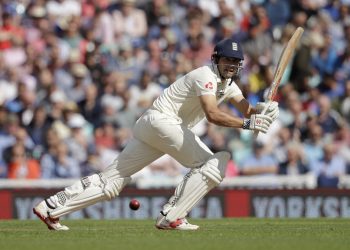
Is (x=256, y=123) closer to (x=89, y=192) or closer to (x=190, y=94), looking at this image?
(x=190, y=94)

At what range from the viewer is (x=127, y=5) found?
669 inches

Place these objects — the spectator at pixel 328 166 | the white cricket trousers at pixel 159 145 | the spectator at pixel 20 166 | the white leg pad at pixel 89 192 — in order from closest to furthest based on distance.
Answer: the white cricket trousers at pixel 159 145 → the white leg pad at pixel 89 192 → the spectator at pixel 20 166 → the spectator at pixel 328 166

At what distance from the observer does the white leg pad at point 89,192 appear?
9.33 metres

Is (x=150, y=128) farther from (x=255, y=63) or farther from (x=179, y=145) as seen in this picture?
(x=255, y=63)

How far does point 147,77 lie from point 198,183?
22.7 feet

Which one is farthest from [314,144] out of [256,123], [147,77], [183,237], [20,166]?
[183,237]

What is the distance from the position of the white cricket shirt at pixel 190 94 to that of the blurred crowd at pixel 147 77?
5.13m

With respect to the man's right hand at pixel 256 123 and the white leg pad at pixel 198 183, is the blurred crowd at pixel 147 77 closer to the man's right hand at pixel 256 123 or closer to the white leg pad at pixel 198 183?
the white leg pad at pixel 198 183

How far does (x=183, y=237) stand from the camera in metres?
8.39

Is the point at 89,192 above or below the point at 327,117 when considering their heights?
below

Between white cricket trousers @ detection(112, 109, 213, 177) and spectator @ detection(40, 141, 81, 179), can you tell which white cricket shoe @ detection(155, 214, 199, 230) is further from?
spectator @ detection(40, 141, 81, 179)

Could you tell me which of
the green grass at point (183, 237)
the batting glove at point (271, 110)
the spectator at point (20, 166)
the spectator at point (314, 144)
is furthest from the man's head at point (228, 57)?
the spectator at point (314, 144)

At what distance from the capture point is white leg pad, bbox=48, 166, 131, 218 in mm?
9328

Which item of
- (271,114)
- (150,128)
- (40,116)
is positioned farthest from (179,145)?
(40,116)
